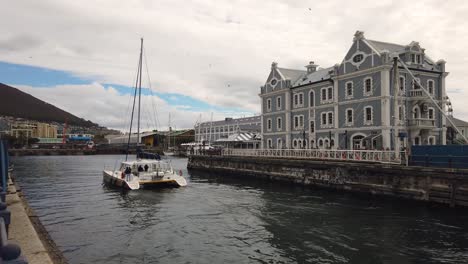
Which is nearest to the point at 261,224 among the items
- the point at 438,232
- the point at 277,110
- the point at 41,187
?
the point at 438,232

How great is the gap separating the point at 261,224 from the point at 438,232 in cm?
854

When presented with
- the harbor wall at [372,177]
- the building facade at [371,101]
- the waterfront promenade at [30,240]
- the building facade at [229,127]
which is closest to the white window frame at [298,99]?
the building facade at [371,101]

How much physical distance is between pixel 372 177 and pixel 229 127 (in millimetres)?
95870

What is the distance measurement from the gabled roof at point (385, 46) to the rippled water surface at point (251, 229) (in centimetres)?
2071

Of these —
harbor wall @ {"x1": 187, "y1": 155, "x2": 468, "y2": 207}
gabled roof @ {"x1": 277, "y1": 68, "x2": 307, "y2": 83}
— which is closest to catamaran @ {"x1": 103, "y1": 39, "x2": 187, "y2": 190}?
harbor wall @ {"x1": 187, "y1": 155, "x2": 468, "y2": 207}

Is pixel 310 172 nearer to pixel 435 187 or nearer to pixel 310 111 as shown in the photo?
pixel 435 187

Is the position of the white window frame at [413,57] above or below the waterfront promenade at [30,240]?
above

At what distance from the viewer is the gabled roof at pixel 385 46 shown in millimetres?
41531

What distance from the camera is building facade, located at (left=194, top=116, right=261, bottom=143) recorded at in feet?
369

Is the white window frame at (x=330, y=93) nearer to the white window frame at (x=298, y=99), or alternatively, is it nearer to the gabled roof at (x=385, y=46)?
the white window frame at (x=298, y=99)

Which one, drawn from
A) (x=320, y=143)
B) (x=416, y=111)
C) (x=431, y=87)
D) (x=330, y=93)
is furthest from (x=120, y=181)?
(x=431, y=87)

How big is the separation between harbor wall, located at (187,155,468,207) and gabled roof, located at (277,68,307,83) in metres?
16.4

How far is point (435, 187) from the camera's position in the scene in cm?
2409

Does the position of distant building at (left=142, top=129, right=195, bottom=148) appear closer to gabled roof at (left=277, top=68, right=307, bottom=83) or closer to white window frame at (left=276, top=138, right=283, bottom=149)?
gabled roof at (left=277, top=68, right=307, bottom=83)
